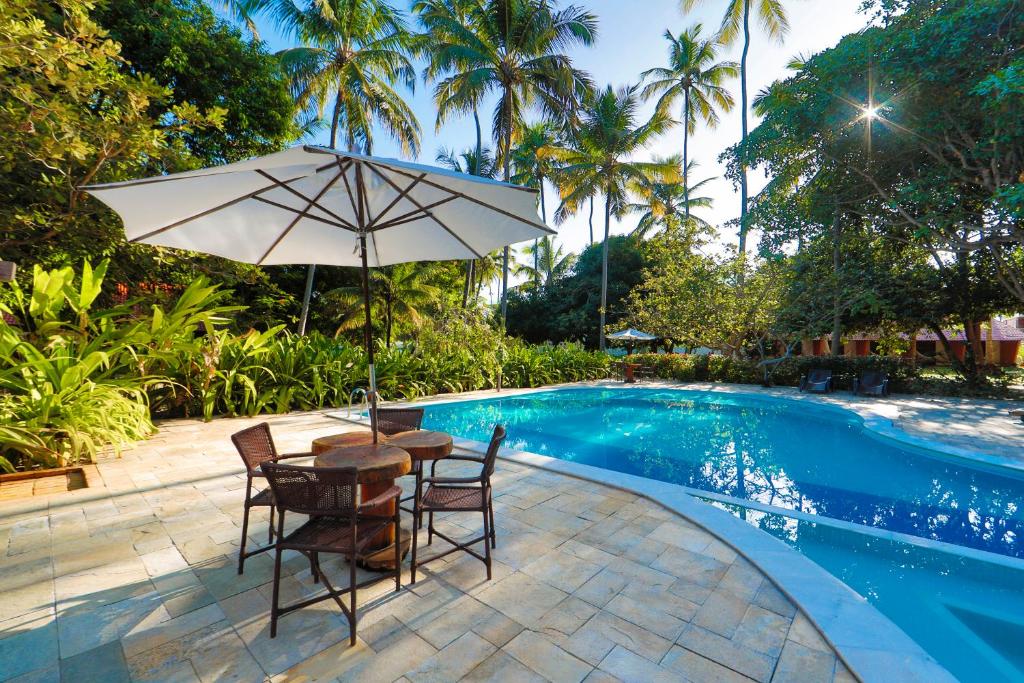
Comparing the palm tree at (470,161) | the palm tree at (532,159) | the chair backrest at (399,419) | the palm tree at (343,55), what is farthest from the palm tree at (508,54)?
the chair backrest at (399,419)

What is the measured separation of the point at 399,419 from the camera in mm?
3826

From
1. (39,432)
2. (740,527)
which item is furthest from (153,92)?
(740,527)

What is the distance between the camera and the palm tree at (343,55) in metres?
13.7

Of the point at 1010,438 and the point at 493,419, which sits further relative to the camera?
the point at 493,419

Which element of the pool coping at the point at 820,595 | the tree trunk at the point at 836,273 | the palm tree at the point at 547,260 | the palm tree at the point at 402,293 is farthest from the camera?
the palm tree at the point at 547,260

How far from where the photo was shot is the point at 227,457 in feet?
17.2

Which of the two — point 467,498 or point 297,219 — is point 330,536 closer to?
point 467,498

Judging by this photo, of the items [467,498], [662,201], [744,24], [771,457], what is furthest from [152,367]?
[744,24]

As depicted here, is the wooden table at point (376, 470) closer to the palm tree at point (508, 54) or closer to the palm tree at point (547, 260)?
the palm tree at point (508, 54)

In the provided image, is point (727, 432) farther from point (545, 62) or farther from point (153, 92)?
point (545, 62)

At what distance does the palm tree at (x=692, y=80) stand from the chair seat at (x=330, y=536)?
75.2 feet

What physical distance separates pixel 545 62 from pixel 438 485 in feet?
51.7

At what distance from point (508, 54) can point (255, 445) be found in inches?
617

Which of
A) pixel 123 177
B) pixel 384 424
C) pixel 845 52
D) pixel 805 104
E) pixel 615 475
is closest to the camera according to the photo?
pixel 384 424
